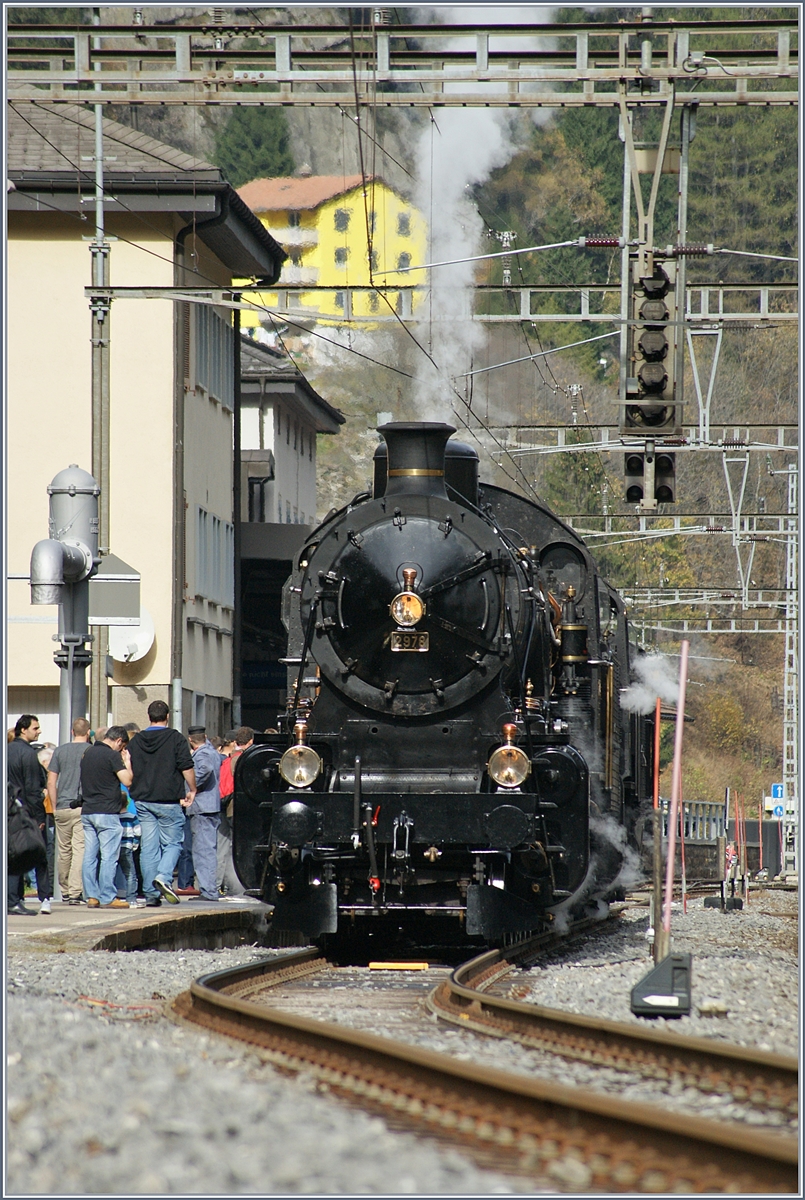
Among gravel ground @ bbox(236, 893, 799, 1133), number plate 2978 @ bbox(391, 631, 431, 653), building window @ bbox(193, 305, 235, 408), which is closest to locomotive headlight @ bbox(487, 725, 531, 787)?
number plate 2978 @ bbox(391, 631, 431, 653)

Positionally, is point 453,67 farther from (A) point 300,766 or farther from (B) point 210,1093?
(B) point 210,1093

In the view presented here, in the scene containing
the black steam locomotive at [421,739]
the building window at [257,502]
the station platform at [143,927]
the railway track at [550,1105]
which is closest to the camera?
the railway track at [550,1105]

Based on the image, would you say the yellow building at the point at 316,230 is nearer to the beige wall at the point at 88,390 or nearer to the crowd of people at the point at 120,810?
the beige wall at the point at 88,390

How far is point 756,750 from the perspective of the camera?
2194 inches

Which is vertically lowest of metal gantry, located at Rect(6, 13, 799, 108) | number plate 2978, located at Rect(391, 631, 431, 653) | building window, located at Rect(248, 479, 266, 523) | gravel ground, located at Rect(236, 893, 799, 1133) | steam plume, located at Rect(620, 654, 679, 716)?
gravel ground, located at Rect(236, 893, 799, 1133)

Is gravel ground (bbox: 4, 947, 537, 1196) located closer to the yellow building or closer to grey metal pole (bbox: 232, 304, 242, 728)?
grey metal pole (bbox: 232, 304, 242, 728)

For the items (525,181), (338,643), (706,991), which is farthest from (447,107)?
(525,181)

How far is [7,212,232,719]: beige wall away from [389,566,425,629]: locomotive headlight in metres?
14.9

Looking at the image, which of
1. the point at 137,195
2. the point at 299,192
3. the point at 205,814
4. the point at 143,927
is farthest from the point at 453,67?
the point at 299,192

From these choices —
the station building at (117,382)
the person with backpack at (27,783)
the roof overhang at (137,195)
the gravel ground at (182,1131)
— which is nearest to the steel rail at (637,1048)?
the gravel ground at (182,1131)

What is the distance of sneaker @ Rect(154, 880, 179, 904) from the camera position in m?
13.9

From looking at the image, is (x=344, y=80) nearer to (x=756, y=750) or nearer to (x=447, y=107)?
(x=447, y=107)

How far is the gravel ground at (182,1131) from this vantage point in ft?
12.5

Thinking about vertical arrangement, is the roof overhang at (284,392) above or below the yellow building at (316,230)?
below
